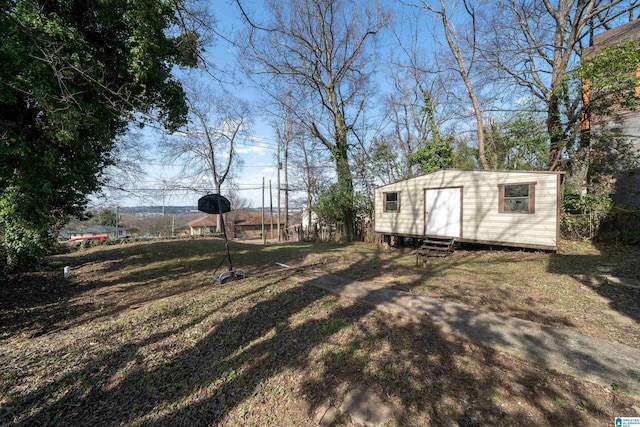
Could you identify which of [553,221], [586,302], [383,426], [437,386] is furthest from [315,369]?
[553,221]

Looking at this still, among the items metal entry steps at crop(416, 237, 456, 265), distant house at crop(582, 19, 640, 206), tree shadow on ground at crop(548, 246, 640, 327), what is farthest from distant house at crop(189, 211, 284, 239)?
tree shadow on ground at crop(548, 246, 640, 327)

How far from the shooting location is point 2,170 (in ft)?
15.9

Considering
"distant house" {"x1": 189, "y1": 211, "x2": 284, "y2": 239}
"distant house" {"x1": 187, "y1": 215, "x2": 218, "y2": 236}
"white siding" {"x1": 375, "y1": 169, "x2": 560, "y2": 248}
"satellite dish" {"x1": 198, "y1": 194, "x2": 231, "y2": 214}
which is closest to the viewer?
"satellite dish" {"x1": 198, "y1": 194, "x2": 231, "y2": 214}

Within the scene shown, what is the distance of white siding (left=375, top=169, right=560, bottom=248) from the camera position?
23.3 feet

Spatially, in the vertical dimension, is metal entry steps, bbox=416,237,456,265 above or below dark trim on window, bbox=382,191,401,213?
below

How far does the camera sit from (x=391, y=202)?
37.1 feet

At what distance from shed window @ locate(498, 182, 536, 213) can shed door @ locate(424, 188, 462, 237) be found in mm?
1184

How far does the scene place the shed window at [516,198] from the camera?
7312 millimetres

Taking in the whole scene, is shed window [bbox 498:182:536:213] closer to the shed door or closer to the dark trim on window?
the shed door

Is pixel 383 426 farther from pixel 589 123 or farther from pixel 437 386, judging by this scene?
pixel 589 123

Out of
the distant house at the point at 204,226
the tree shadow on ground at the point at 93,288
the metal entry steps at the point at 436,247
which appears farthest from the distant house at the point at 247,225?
the metal entry steps at the point at 436,247

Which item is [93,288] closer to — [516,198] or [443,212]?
[443,212]

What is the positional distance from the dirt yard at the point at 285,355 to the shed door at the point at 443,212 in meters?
3.39

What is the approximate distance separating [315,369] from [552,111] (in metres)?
13.1
